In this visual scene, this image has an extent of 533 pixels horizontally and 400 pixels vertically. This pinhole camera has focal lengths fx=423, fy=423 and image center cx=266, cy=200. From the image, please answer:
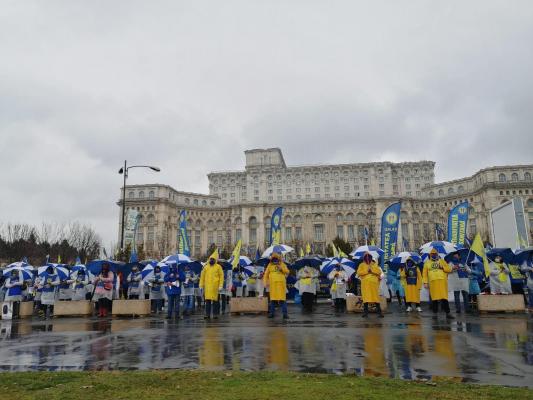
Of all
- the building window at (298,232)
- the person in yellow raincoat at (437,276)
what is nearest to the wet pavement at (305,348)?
the person in yellow raincoat at (437,276)

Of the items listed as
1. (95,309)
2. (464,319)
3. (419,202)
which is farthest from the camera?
(419,202)

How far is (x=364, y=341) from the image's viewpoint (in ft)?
28.1

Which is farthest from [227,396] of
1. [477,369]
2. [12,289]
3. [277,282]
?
[12,289]

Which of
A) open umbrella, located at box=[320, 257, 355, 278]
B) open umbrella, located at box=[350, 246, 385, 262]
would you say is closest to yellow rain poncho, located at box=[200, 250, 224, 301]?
open umbrella, located at box=[320, 257, 355, 278]

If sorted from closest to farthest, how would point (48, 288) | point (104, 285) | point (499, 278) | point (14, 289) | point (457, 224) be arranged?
1. point (499, 278)
2. point (104, 285)
3. point (14, 289)
4. point (48, 288)
5. point (457, 224)

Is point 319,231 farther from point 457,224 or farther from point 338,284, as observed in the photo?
point 338,284

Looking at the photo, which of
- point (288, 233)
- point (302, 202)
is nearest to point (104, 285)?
point (288, 233)

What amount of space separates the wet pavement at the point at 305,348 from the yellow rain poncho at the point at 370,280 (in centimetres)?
189

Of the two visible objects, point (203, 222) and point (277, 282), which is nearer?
point (277, 282)

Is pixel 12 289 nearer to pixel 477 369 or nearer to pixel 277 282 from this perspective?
pixel 277 282

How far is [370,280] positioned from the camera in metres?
14.0

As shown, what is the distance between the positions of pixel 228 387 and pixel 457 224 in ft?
68.0

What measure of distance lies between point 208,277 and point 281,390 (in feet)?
31.9

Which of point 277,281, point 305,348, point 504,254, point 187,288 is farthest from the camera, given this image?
point 187,288
